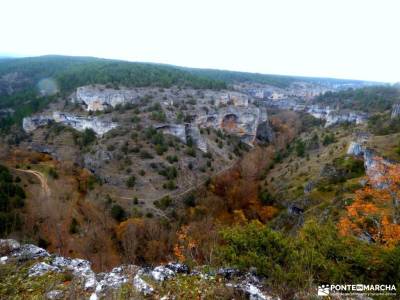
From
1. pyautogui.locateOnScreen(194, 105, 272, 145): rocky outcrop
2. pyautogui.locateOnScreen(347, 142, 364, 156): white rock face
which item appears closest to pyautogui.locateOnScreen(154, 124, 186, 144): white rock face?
pyautogui.locateOnScreen(194, 105, 272, 145): rocky outcrop

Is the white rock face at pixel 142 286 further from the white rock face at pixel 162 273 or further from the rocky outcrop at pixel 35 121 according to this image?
the rocky outcrop at pixel 35 121

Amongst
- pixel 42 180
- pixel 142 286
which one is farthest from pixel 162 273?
pixel 42 180

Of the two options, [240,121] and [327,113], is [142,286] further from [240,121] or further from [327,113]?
[327,113]

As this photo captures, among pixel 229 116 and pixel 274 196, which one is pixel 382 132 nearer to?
pixel 274 196

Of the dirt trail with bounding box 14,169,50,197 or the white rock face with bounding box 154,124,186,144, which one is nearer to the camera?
the dirt trail with bounding box 14,169,50,197

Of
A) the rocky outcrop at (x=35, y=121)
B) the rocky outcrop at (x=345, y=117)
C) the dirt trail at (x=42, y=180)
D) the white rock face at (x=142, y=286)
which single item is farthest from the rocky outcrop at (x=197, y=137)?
the white rock face at (x=142, y=286)

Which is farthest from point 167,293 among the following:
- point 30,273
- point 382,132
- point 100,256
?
point 382,132

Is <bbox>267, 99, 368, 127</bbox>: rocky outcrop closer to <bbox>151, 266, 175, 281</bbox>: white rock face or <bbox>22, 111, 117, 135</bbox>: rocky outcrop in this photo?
<bbox>22, 111, 117, 135</bbox>: rocky outcrop
